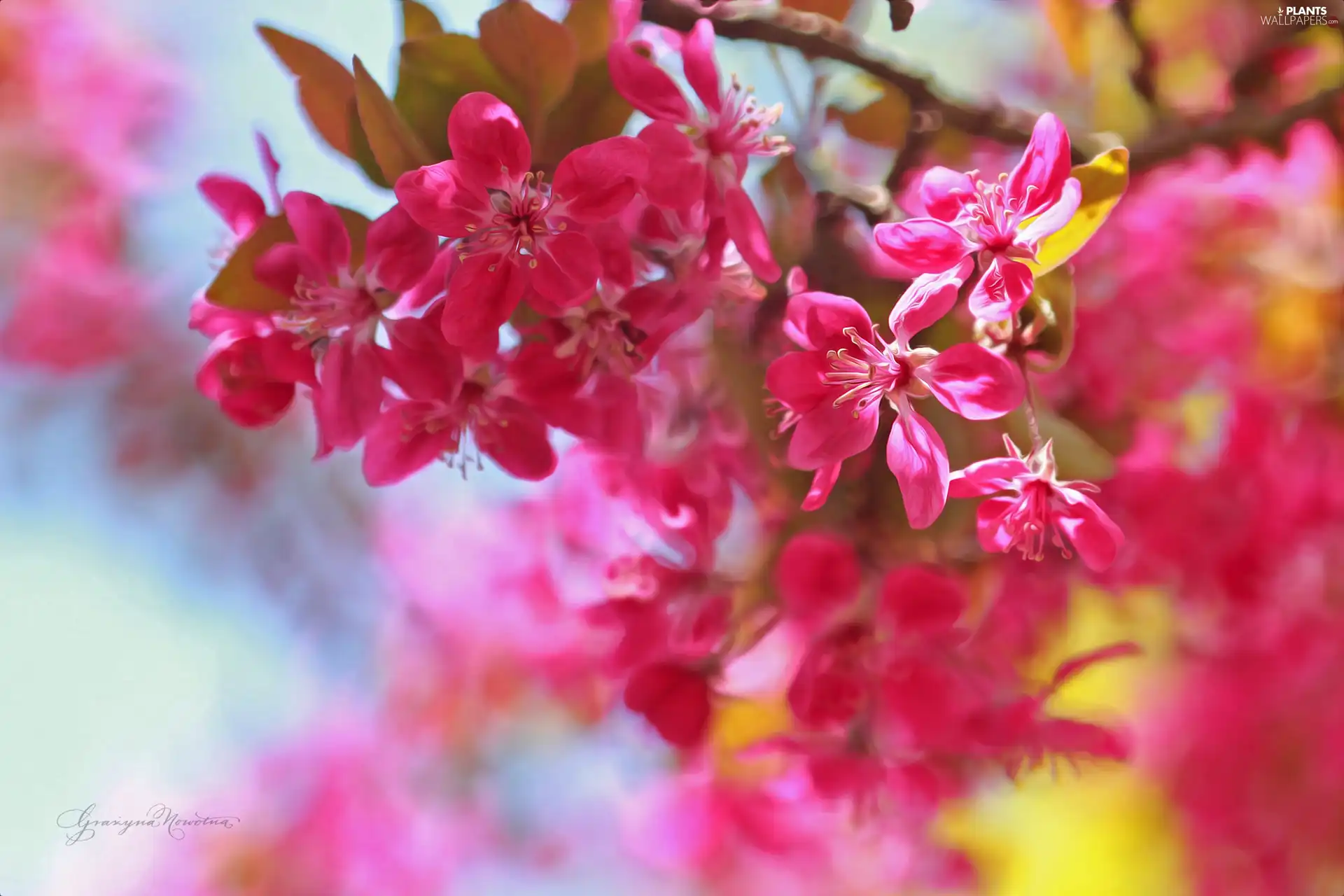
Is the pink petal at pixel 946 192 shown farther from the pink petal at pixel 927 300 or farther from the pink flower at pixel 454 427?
the pink flower at pixel 454 427

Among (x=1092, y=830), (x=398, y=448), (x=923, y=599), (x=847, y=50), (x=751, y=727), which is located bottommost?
(x=1092, y=830)

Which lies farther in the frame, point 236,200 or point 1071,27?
point 1071,27

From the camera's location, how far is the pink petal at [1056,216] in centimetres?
29

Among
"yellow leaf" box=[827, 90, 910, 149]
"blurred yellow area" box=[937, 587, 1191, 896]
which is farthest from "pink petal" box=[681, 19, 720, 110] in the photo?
"blurred yellow area" box=[937, 587, 1191, 896]

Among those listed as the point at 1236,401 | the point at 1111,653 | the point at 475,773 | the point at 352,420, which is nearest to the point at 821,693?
the point at 1111,653

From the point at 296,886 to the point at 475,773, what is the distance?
0.24m

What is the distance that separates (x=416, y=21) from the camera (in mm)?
377

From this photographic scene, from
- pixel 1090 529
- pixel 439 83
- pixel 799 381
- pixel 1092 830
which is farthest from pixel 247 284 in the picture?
pixel 1092 830

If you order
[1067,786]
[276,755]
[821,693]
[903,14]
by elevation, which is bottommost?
[1067,786]

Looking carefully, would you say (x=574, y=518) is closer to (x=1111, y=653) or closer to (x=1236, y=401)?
(x=1111, y=653)

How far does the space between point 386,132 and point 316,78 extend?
0.19 feet

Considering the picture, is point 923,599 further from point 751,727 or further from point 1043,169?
point 751,727

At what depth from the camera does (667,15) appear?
37cm

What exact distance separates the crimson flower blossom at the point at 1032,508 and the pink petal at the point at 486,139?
0.61 feet
